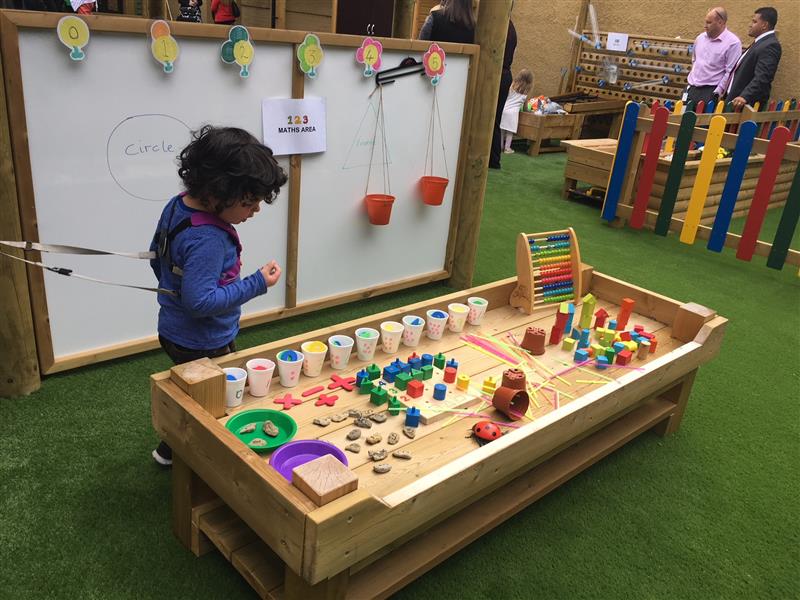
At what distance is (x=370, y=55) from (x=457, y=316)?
4.80ft

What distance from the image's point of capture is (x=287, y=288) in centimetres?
351

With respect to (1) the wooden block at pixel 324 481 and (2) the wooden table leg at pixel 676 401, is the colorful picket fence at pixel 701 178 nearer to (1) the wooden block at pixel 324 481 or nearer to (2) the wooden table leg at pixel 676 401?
(2) the wooden table leg at pixel 676 401

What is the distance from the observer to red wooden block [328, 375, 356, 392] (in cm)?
227

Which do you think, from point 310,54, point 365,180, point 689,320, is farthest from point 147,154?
point 689,320

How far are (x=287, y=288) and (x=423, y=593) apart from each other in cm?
189

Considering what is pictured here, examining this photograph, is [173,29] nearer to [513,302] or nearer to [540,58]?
[513,302]

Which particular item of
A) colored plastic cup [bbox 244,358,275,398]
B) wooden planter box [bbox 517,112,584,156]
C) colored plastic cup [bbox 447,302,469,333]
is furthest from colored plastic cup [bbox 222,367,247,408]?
wooden planter box [bbox 517,112,584,156]

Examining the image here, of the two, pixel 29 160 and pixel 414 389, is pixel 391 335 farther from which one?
pixel 29 160

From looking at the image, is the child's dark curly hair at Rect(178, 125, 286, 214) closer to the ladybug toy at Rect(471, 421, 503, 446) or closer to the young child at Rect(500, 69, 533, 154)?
the ladybug toy at Rect(471, 421, 503, 446)

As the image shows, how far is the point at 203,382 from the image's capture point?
6.20ft

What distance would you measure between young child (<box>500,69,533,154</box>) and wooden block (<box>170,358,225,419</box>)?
689 centimetres

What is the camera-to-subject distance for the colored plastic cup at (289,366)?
2.19 m

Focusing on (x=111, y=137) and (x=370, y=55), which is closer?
(x=111, y=137)

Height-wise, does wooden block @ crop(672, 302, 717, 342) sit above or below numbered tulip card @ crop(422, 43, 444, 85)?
below
